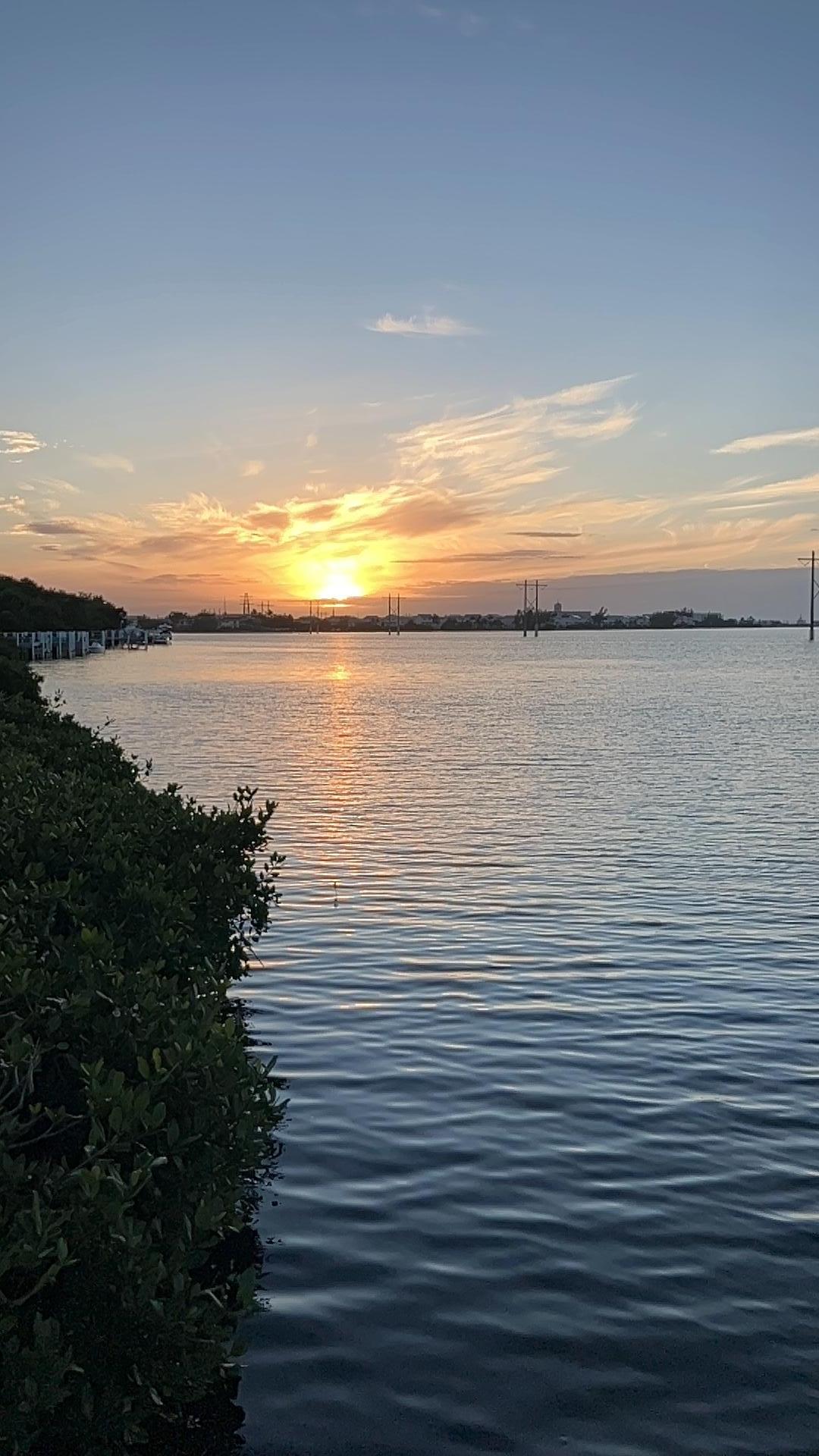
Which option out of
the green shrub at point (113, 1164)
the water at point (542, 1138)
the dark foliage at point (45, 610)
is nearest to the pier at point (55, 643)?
the dark foliage at point (45, 610)

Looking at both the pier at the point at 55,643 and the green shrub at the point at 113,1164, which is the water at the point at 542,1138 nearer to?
the green shrub at the point at 113,1164

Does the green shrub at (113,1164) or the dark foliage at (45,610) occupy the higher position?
the dark foliage at (45,610)

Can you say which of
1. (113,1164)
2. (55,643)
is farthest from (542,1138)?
(55,643)

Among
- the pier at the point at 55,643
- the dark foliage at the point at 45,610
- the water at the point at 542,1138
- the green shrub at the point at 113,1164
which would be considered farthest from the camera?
the dark foliage at the point at 45,610

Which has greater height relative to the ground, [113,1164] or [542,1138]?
[113,1164]

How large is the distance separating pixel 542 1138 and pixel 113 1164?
18.1 ft

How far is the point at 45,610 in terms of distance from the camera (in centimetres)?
13162

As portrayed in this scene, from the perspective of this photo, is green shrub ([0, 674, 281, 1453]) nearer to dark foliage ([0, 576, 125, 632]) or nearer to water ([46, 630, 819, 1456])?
water ([46, 630, 819, 1456])

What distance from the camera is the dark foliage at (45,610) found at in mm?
118125

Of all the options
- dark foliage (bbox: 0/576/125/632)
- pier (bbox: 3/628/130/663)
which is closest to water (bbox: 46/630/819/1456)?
pier (bbox: 3/628/130/663)

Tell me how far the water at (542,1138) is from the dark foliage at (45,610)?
319 ft

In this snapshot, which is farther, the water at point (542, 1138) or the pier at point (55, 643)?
the pier at point (55, 643)

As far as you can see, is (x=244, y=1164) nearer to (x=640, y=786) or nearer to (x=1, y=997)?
(x=1, y=997)

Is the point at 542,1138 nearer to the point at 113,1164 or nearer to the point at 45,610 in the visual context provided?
the point at 113,1164
